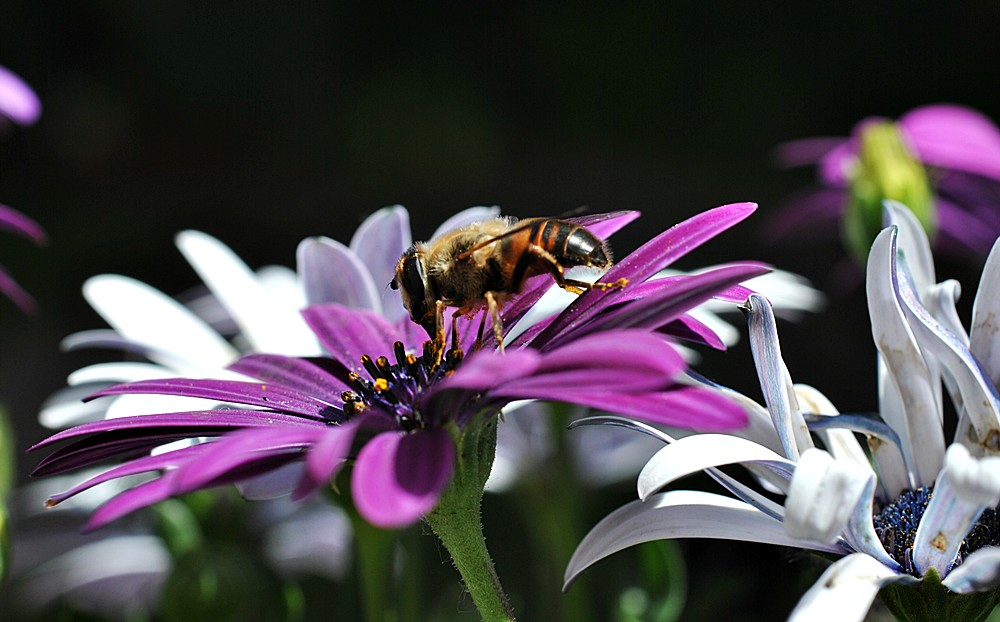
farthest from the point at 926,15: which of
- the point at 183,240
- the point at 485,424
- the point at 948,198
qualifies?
the point at 485,424

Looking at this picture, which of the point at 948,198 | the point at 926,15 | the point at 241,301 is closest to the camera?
the point at 241,301

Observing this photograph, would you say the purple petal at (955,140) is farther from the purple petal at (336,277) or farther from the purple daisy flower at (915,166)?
the purple petal at (336,277)

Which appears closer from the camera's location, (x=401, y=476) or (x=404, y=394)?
(x=401, y=476)

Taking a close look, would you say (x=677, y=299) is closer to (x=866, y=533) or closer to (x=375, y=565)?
(x=866, y=533)

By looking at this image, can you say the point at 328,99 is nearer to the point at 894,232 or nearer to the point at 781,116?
the point at 781,116

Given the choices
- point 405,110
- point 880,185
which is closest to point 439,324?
point 880,185

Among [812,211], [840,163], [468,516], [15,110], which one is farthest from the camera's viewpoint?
[812,211]

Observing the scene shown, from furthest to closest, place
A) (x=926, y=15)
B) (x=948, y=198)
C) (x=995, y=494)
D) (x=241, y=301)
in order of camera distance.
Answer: (x=926, y=15)
(x=948, y=198)
(x=241, y=301)
(x=995, y=494)
